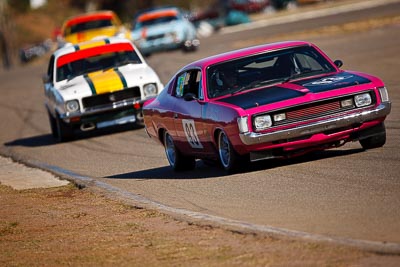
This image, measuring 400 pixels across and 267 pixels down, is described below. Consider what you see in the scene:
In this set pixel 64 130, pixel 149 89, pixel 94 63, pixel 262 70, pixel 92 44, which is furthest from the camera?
pixel 92 44

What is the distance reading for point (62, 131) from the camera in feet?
62.0

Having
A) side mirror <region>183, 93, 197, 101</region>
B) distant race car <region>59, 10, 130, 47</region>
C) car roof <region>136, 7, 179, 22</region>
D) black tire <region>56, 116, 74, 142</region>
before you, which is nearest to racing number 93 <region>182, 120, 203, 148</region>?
A: side mirror <region>183, 93, 197, 101</region>

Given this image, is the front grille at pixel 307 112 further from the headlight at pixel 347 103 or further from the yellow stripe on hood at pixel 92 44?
the yellow stripe on hood at pixel 92 44

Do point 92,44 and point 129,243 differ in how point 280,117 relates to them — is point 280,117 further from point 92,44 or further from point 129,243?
point 92,44

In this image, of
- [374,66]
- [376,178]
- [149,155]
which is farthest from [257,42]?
[376,178]

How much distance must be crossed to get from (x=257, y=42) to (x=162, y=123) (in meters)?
23.8

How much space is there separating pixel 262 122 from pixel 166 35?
26.1 meters

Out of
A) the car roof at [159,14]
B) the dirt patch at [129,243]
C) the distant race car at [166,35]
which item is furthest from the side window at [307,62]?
the car roof at [159,14]

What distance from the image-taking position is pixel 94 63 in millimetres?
19453

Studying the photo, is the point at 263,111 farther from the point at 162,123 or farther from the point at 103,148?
the point at 103,148

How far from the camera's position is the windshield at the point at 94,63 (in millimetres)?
19297

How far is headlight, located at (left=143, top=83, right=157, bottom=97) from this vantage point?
18438 mm

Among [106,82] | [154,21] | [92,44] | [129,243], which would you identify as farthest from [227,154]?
[154,21]

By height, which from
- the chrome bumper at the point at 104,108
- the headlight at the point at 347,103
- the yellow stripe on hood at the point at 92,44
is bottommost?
the chrome bumper at the point at 104,108
